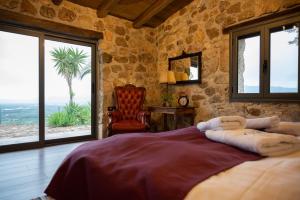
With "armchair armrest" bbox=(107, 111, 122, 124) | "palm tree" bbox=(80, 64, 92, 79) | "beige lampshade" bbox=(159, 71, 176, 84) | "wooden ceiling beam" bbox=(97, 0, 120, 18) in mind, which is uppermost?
"wooden ceiling beam" bbox=(97, 0, 120, 18)

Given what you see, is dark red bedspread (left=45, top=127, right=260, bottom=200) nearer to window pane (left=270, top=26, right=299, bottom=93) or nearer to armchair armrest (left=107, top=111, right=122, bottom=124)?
window pane (left=270, top=26, right=299, bottom=93)

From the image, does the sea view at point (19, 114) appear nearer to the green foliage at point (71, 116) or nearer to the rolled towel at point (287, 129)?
the green foliage at point (71, 116)

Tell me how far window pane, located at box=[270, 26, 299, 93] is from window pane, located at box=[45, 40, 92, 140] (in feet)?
10.7

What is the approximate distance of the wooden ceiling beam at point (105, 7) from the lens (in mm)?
3860

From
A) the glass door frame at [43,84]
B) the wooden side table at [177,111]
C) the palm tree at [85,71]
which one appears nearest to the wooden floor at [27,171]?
the glass door frame at [43,84]

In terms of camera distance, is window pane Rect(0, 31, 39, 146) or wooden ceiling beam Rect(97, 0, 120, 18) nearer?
window pane Rect(0, 31, 39, 146)

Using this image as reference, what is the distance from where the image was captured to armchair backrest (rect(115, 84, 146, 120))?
4.16 metres

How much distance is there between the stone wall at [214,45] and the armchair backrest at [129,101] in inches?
35.2

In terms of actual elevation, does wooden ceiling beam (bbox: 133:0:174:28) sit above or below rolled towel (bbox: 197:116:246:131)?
above

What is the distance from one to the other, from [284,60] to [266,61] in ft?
0.74

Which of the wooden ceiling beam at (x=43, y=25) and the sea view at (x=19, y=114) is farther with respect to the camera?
the sea view at (x=19, y=114)

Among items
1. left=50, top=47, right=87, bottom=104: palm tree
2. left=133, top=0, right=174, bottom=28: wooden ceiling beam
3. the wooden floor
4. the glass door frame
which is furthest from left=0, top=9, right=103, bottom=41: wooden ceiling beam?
the wooden floor

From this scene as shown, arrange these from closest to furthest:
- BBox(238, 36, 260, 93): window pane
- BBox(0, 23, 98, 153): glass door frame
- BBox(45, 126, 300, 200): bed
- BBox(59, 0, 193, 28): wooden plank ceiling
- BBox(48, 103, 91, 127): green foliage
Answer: BBox(45, 126, 300, 200): bed
BBox(238, 36, 260, 93): window pane
BBox(0, 23, 98, 153): glass door frame
BBox(59, 0, 193, 28): wooden plank ceiling
BBox(48, 103, 91, 127): green foliage

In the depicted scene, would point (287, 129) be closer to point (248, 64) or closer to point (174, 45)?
point (248, 64)
